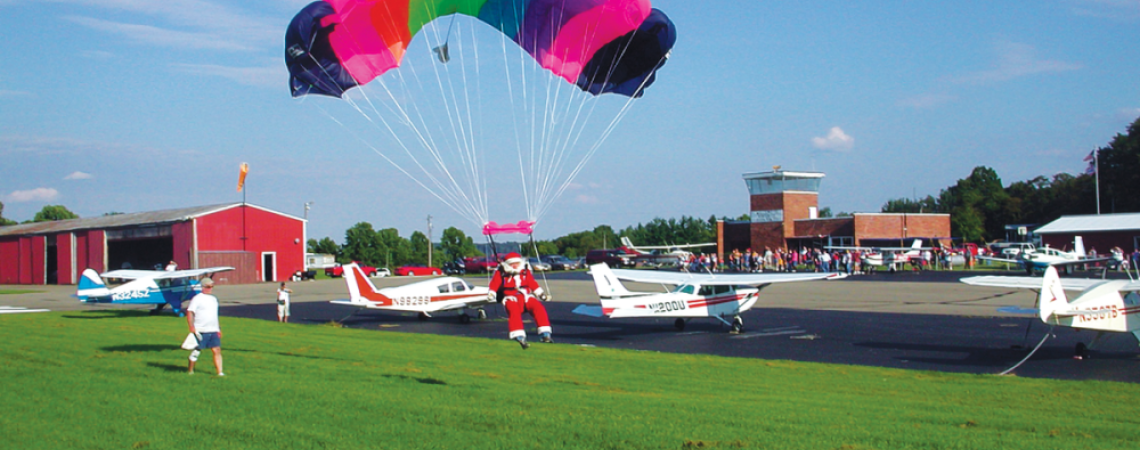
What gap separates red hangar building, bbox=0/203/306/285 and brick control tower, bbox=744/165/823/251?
3679cm

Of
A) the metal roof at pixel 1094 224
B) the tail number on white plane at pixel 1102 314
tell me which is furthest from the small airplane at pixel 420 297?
the metal roof at pixel 1094 224

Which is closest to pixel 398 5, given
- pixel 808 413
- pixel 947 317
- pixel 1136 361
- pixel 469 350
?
pixel 469 350

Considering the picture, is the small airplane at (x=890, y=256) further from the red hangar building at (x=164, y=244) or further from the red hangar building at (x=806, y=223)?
the red hangar building at (x=164, y=244)

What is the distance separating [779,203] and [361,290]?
49100 mm

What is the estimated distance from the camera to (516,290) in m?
11.9

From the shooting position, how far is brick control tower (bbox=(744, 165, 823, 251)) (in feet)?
221

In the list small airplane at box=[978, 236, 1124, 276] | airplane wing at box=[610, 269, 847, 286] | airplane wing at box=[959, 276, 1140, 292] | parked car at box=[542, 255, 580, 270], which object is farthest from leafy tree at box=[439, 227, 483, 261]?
airplane wing at box=[959, 276, 1140, 292]

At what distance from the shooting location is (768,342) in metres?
19.1

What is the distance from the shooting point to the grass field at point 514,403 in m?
7.02

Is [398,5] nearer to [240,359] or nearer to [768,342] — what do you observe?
[240,359]

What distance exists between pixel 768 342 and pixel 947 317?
7852mm

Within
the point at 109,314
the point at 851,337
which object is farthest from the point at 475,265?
the point at 851,337

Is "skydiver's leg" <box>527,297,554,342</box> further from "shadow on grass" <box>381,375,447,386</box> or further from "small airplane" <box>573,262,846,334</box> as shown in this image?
"small airplane" <box>573,262,846,334</box>

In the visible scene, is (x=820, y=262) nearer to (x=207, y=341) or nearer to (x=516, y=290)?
(x=516, y=290)
